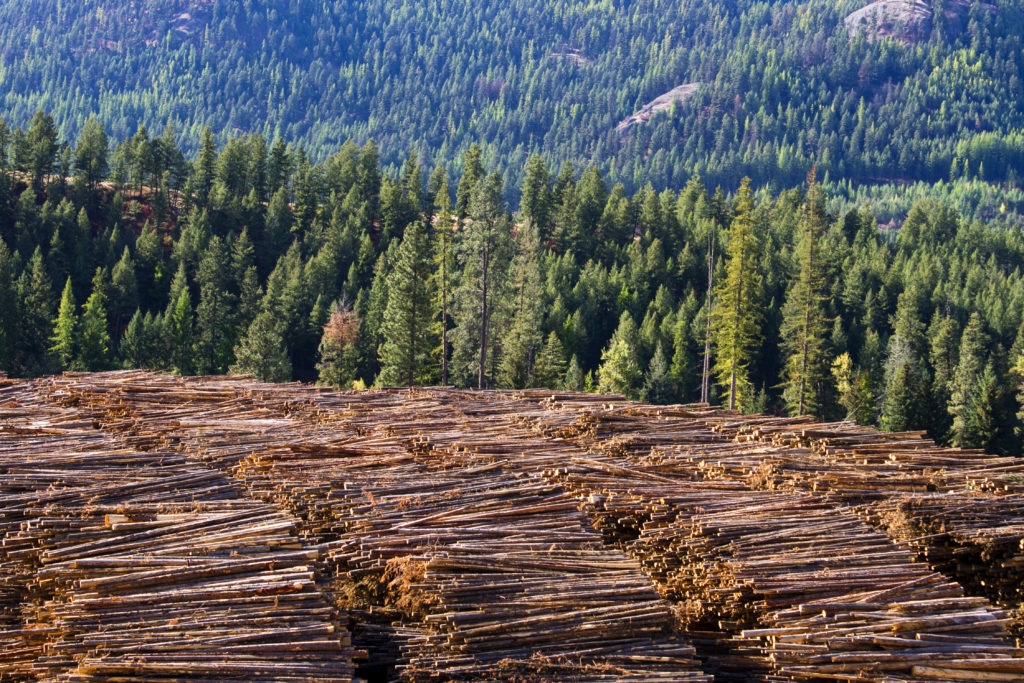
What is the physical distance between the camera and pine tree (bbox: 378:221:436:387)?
50.1 m

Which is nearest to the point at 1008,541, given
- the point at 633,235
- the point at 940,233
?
the point at 633,235

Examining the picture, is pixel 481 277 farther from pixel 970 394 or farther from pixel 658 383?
pixel 970 394

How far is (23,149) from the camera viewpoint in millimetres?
98312

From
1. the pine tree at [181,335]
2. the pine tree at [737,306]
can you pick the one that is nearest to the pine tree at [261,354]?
the pine tree at [181,335]

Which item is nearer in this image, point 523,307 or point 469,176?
point 523,307

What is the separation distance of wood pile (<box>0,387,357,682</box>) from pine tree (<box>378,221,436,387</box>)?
35760 millimetres

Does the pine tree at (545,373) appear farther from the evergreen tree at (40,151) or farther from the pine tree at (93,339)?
the evergreen tree at (40,151)

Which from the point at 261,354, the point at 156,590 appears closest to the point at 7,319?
the point at 261,354

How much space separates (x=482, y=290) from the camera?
1993 inches

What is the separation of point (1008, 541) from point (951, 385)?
211 ft

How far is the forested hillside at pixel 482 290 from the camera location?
5459 centimetres

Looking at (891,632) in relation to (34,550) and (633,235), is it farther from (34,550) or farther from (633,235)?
(633,235)

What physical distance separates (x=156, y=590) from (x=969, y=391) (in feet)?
232

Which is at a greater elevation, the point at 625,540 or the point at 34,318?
the point at 625,540
